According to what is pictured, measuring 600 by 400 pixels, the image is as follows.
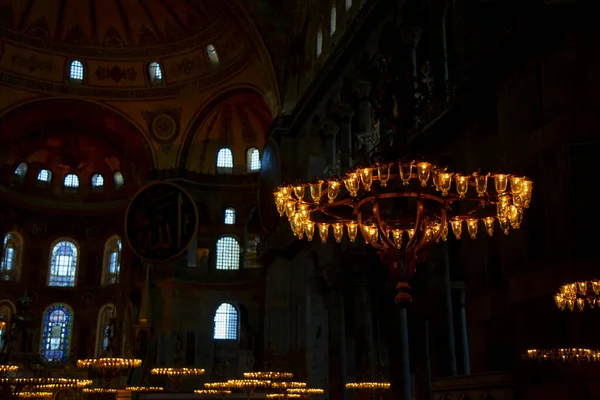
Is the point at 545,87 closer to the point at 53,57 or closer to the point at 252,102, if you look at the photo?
the point at 252,102

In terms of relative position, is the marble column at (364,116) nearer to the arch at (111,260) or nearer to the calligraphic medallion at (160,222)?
the calligraphic medallion at (160,222)

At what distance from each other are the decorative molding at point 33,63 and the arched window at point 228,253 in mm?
9071

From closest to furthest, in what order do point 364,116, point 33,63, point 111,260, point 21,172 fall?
point 364,116
point 33,63
point 21,172
point 111,260

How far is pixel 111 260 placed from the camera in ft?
92.7

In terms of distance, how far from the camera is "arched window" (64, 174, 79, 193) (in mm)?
28202

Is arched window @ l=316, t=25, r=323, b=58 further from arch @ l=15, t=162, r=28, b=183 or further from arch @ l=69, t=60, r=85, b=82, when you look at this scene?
arch @ l=15, t=162, r=28, b=183

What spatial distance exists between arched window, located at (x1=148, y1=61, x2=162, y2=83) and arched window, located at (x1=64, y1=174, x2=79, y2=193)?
584 cm

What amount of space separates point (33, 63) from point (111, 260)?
852 centimetres

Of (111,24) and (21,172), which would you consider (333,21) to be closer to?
(111,24)

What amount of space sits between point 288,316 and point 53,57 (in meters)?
13.5


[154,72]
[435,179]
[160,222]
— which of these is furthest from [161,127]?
[435,179]

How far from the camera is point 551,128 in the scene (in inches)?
326

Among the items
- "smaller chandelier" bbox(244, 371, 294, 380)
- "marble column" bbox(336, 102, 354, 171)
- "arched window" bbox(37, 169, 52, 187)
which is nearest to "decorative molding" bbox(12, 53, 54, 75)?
"arched window" bbox(37, 169, 52, 187)

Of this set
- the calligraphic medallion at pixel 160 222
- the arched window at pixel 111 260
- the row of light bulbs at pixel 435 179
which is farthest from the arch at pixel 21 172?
the row of light bulbs at pixel 435 179
